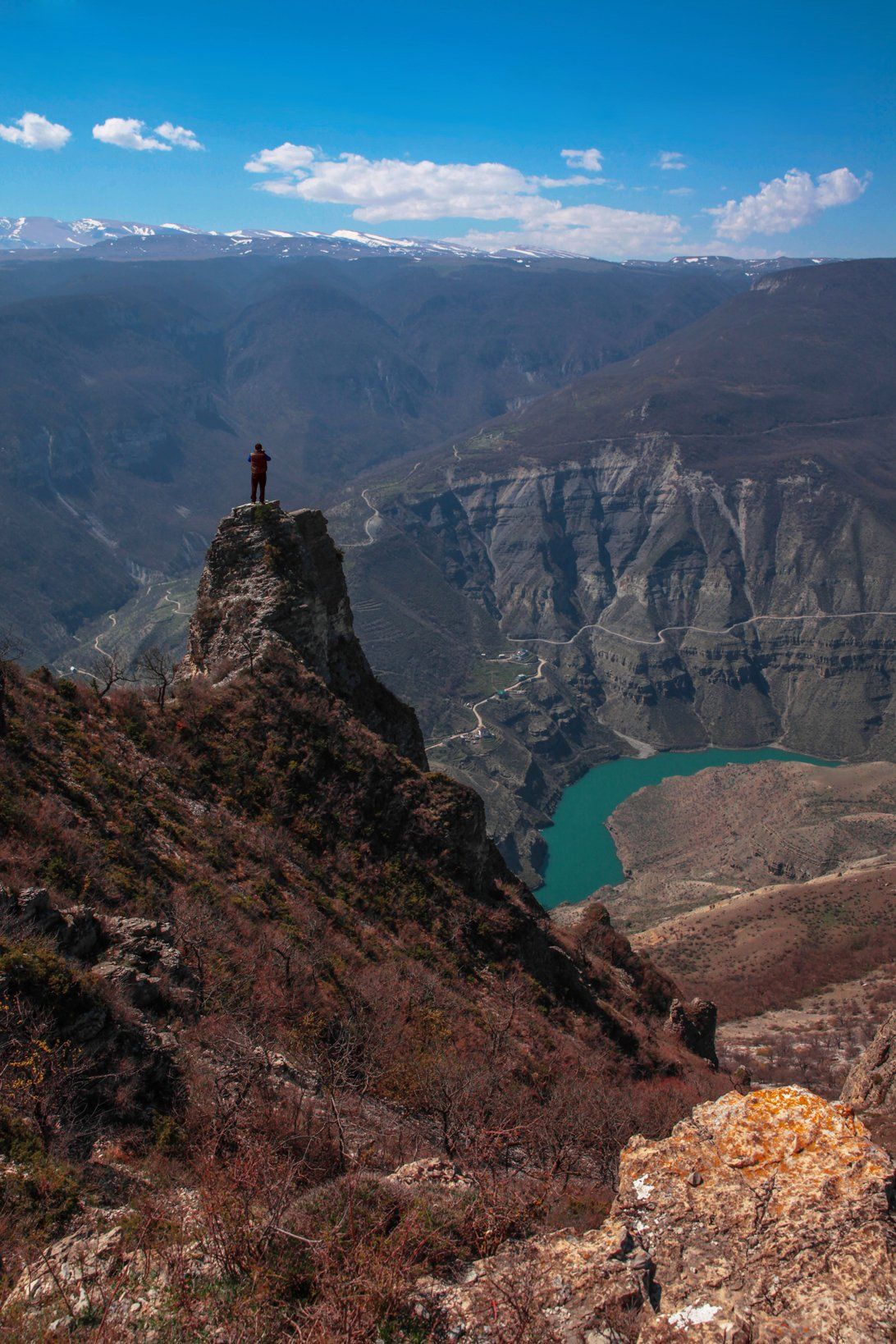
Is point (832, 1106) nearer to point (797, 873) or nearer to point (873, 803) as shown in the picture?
point (797, 873)

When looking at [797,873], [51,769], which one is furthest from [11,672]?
[797,873]

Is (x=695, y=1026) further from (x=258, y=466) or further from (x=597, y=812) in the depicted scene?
(x=597, y=812)

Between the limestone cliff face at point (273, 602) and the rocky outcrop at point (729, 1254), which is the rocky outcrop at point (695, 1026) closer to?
the limestone cliff face at point (273, 602)

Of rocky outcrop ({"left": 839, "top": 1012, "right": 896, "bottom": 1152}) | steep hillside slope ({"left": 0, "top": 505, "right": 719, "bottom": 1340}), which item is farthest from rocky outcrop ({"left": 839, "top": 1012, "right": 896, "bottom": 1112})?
steep hillside slope ({"left": 0, "top": 505, "right": 719, "bottom": 1340})

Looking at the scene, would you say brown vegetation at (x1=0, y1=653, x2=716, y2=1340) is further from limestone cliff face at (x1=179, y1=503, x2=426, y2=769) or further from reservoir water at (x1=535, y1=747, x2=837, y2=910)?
reservoir water at (x1=535, y1=747, x2=837, y2=910)

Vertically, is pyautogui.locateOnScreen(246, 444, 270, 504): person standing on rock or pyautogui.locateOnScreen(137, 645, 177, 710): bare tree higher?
pyautogui.locateOnScreen(246, 444, 270, 504): person standing on rock

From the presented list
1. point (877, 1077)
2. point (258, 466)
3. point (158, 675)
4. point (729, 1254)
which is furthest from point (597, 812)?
point (729, 1254)
